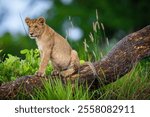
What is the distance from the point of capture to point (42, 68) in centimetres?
1126

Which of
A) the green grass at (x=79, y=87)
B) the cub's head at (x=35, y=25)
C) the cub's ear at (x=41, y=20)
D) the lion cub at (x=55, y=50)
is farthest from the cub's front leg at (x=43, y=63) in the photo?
the cub's ear at (x=41, y=20)

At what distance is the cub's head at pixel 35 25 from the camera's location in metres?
11.1

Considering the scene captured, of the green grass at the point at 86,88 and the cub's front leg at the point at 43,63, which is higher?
the cub's front leg at the point at 43,63

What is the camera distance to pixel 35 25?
11.2 metres

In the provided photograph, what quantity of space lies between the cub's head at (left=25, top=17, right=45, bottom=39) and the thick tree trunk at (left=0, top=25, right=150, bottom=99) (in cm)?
54

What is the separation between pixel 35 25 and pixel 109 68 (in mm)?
1075

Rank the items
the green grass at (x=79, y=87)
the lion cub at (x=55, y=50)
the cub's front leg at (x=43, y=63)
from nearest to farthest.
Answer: the green grass at (x=79, y=87)
the cub's front leg at (x=43, y=63)
the lion cub at (x=55, y=50)

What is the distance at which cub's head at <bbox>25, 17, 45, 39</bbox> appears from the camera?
11148mm

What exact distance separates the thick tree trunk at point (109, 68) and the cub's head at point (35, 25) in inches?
21.2

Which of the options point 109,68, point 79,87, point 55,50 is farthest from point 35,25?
point 109,68

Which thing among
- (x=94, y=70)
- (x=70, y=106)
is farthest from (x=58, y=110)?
(x=94, y=70)

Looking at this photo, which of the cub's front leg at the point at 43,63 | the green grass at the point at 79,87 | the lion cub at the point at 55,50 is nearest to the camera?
the green grass at the point at 79,87

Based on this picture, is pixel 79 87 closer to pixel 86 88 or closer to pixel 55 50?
pixel 86 88

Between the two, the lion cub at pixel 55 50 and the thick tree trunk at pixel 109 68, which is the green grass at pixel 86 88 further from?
the lion cub at pixel 55 50
